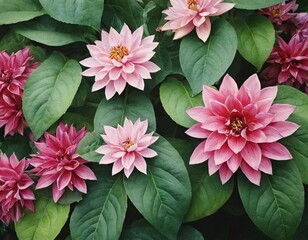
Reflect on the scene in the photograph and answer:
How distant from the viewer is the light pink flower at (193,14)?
1.12m

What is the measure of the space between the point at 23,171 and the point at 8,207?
8 cm

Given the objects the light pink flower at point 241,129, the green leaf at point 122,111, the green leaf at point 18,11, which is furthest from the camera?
the green leaf at point 18,11

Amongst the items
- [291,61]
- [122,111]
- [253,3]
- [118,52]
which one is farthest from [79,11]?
[291,61]

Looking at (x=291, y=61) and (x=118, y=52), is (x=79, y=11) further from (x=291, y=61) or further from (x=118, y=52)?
(x=291, y=61)

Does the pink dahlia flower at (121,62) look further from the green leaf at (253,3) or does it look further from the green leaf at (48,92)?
the green leaf at (253,3)

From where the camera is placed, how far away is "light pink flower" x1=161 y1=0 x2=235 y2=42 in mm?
1115

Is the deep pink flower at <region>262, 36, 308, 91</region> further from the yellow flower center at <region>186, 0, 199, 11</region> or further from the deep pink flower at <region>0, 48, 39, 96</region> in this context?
the deep pink flower at <region>0, 48, 39, 96</region>

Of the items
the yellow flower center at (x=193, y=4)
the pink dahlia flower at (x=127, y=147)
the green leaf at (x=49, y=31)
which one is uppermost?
the yellow flower center at (x=193, y=4)

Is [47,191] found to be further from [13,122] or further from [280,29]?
[280,29]

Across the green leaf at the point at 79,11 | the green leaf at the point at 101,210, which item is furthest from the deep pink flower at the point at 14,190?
the green leaf at the point at 79,11

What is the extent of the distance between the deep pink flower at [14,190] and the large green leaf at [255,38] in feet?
1.76

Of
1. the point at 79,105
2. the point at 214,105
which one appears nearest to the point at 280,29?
the point at 214,105

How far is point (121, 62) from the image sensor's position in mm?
1102

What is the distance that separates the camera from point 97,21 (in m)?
1.14
